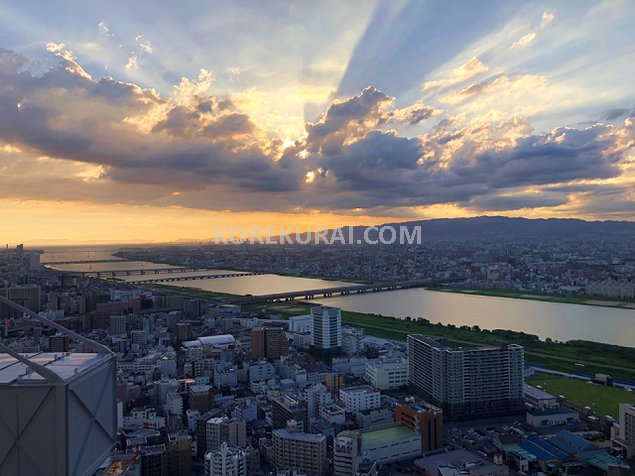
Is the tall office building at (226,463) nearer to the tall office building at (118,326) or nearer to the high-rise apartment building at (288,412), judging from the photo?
the high-rise apartment building at (288,412)

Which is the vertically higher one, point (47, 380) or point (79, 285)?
point (47, 380)

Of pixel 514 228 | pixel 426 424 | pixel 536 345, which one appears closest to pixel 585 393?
pixel 536 345

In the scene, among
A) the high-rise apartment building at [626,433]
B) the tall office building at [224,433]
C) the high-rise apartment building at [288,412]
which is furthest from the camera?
the high-rise apartment building at [288,412]

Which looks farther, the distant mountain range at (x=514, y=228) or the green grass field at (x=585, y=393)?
the distant mountain range at (x=514, y=228)

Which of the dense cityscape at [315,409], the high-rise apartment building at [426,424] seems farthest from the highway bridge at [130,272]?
the high-rise apartment building at [426,424]

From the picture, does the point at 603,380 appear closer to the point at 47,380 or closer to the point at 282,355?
the point at 282,355

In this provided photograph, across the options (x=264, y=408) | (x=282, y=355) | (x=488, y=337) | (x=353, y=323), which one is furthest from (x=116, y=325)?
(x=488, y=337)

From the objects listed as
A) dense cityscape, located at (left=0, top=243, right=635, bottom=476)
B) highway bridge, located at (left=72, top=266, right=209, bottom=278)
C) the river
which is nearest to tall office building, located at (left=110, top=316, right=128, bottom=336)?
dense cityscape, located at (left=0, top=243, right=635, bottom=476)
